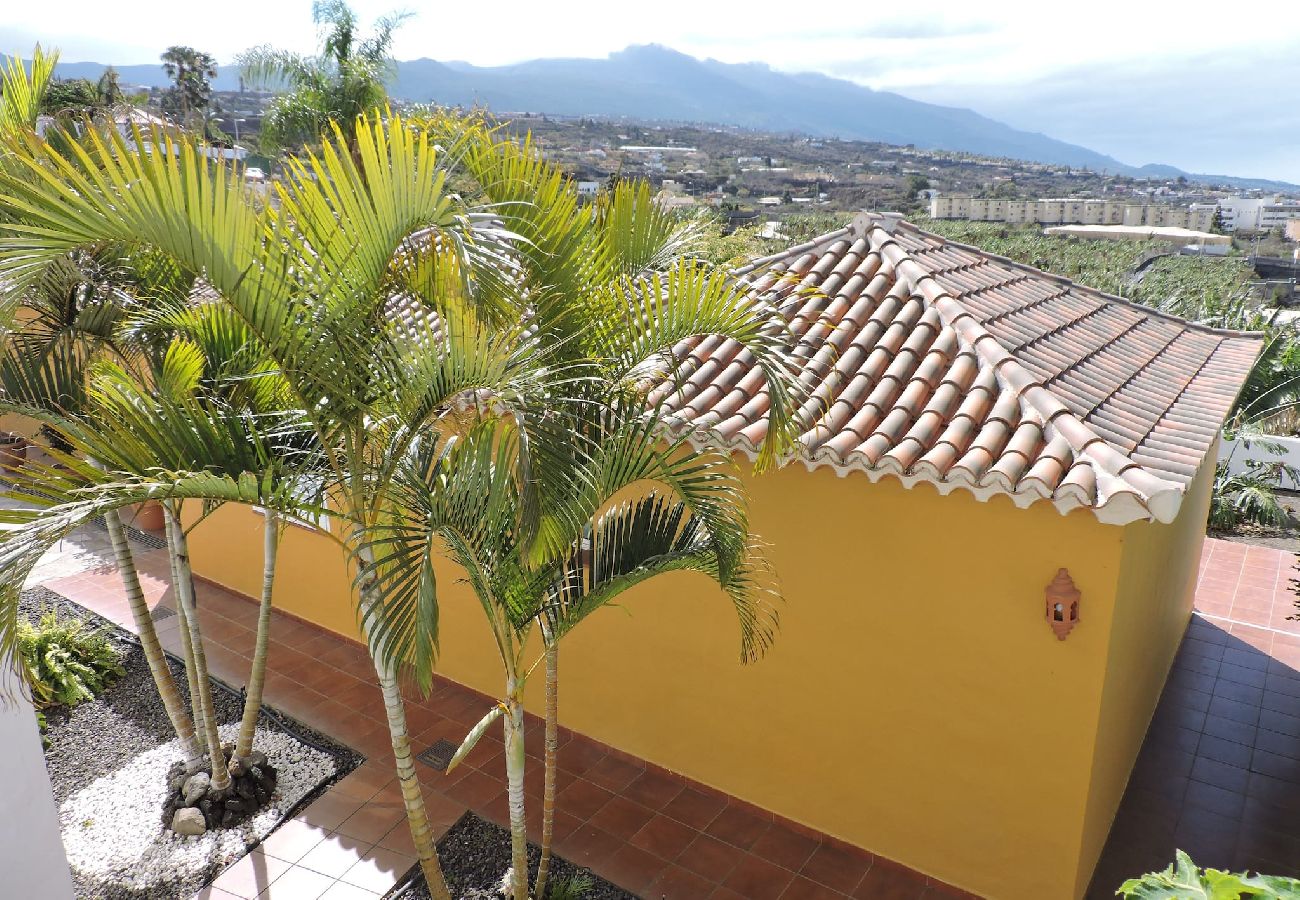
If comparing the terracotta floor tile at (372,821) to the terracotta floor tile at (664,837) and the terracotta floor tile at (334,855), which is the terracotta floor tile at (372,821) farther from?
the terracotta floor tile at (664,837)

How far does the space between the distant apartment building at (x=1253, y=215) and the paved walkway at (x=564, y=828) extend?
108633mm

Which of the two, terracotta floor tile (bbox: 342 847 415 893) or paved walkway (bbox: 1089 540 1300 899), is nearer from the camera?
terracotta floor tile (bbox: 342 847 415 893)

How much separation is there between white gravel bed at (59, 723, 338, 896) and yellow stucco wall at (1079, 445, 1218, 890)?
6.37 metres

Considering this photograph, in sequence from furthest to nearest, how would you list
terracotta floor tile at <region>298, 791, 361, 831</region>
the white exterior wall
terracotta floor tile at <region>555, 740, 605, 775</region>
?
1. terracotta floor tile at <region>555, 740, 605, 775</region>
2. terracotta floor tile at <region>298, 791, 361, 831</region>
3. the white exterior wall

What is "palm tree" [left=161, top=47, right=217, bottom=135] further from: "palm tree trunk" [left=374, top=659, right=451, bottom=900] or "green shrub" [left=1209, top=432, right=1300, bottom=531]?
"palm tree trunk" [left=374, top=659, right=451, bottom=900]

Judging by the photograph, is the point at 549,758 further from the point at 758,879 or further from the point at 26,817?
the point at 26,817

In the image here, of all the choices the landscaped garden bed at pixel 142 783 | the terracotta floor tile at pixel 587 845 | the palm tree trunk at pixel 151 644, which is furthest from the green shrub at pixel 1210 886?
the palm tree trunk at pixel 151 644

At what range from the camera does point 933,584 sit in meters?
6.06

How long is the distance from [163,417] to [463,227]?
63.1 inches

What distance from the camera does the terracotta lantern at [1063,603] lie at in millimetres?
5496

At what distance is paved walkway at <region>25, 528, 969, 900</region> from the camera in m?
6.57

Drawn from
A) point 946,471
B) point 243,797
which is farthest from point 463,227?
point 243,797

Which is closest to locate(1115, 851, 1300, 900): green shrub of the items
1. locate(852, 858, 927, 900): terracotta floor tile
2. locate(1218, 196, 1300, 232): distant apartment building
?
locate(852, 858, 927, 900): terracotta floor tile

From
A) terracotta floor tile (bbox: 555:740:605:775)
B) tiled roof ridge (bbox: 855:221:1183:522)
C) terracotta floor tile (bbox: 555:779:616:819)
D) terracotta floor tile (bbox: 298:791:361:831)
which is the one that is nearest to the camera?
tiled roof ridge (bbox: 855:221:1183:522)
